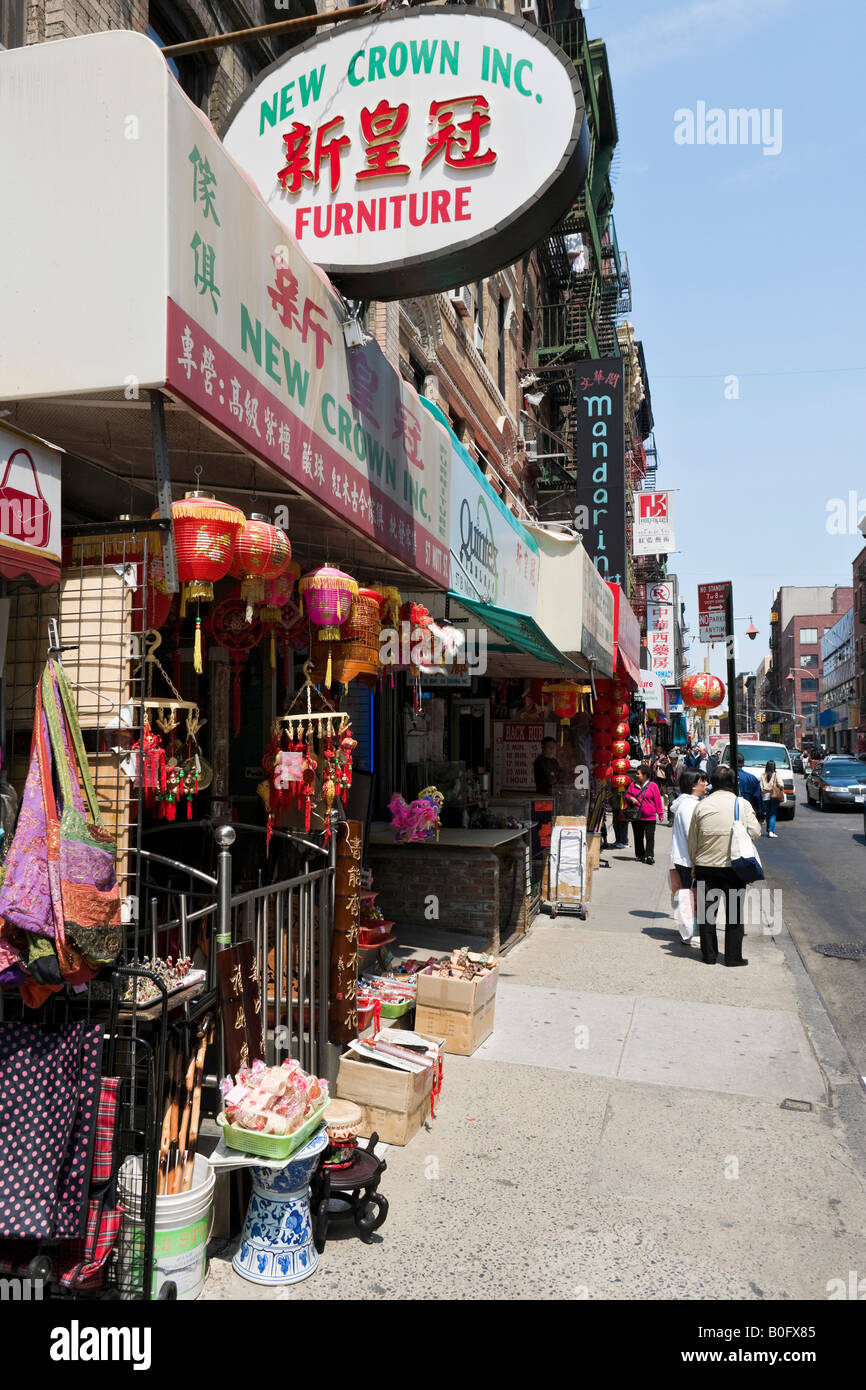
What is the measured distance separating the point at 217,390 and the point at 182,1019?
8.78 ft

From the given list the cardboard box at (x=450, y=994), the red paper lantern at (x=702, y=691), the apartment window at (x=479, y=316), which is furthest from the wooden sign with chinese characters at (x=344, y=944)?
the red paper lantern at (x=702, y=691)

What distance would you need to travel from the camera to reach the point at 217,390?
12.4ft

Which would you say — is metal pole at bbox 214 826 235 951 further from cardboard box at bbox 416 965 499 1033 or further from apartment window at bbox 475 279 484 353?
apartment window at bbox 475 279 484 353

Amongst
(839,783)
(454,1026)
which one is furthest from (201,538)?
(839,783)

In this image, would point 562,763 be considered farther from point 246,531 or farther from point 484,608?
point 246,531

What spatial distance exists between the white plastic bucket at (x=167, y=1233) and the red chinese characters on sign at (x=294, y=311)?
3.88 m

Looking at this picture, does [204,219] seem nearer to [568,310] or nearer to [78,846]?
[78,846]

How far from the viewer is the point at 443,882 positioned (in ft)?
30.9

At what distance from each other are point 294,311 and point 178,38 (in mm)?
4932

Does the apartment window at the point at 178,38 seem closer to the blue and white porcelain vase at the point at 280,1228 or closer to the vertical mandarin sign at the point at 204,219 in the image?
the vertical mandarin sign at the point at 204,219

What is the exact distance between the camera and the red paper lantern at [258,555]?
4328 mm

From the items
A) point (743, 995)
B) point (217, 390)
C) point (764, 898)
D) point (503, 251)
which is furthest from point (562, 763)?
point (217, 390)

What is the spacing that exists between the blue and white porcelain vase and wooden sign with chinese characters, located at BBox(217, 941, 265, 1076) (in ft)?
1.59
